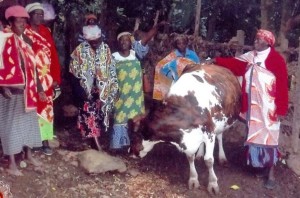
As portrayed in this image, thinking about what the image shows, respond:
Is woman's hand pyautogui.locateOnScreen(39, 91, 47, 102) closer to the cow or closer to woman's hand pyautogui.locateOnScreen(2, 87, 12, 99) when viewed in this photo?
woman's hand pyautogui.locateOnScreen(2, 87, 12, 99)

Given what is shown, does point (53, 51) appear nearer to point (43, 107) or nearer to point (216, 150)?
point (43, 107)

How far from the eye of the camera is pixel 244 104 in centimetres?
703

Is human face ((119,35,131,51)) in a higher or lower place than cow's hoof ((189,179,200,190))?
higher

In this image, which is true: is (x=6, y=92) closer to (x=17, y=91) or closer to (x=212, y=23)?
(x=17, y=91)

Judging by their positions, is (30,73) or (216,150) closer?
(30,73)

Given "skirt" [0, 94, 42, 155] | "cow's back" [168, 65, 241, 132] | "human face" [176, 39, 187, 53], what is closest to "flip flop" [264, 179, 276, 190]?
"cow's back" [168, 65, 241, 132]

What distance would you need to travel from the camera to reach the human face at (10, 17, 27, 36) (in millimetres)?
5680

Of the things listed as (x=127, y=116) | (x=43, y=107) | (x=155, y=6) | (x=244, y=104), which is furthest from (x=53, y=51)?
(x=155, y=6)

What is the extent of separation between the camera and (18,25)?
5707mm

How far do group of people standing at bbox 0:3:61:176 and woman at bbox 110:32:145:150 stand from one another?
3.28 feet

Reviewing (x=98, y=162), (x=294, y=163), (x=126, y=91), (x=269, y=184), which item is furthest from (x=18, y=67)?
(x=294, y=163)

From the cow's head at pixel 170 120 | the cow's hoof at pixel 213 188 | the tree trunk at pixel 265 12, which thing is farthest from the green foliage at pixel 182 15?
the cow's hoof at pixel 213 188

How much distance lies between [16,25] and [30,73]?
1.90ft

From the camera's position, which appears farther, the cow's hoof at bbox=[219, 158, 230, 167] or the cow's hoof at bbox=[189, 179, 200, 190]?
the cow's hoof at bbox=[219, 158, 230, 167]
